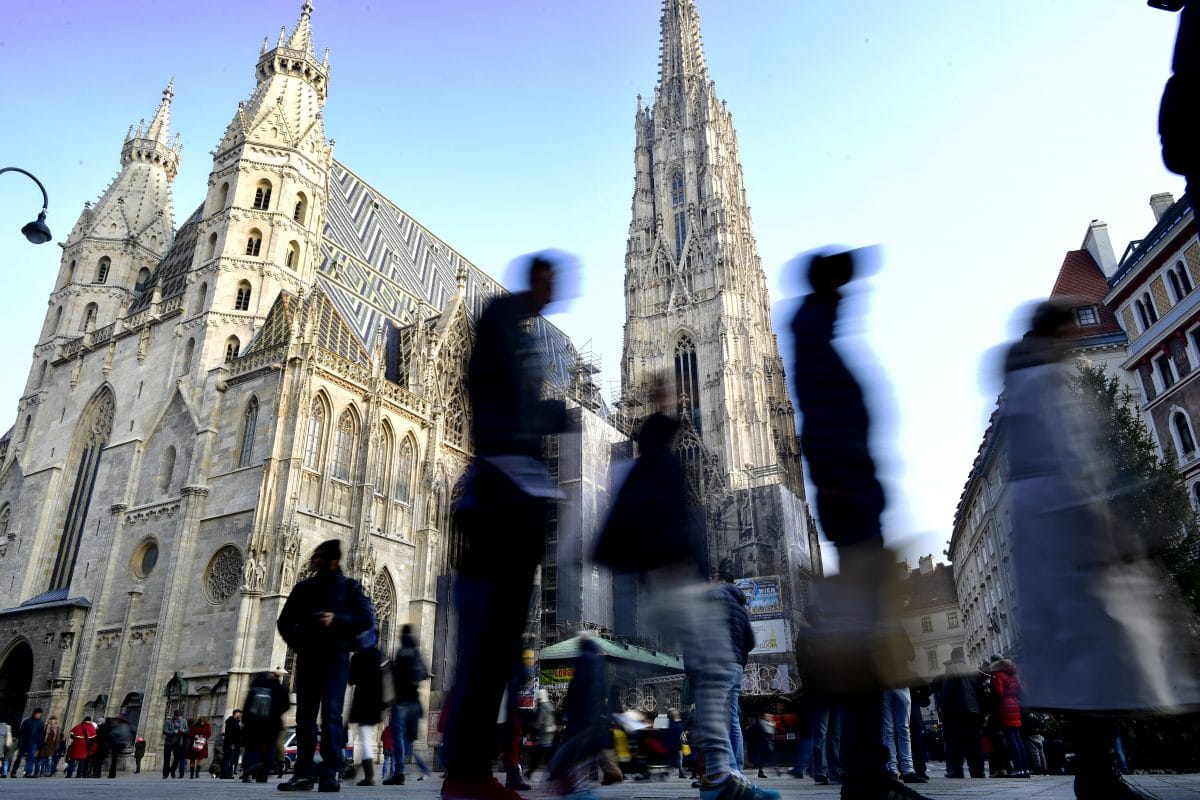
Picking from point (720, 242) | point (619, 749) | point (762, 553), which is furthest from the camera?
point (720, 242)

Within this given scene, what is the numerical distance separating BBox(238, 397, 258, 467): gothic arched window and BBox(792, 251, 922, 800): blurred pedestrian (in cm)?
2166

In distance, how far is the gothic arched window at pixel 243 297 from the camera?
25969mm

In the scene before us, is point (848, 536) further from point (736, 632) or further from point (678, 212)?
point (678, 212)

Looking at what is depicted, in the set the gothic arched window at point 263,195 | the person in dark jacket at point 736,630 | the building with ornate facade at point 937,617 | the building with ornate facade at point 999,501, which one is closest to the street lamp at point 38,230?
the person in dark jacket at point 736,630

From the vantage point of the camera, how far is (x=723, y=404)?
3812cm

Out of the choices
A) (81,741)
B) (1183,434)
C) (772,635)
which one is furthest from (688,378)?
(81,741)

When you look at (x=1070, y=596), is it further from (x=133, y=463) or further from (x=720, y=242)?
(x=720, y=242)

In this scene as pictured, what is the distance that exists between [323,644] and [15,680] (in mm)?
26338

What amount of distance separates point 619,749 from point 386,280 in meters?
29.9

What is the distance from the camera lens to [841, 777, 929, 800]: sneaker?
317cm

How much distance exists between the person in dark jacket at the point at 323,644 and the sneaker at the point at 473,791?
1.72 metres

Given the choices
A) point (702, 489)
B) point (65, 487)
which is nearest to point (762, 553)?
point (702, 489)

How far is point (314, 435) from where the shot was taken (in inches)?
923

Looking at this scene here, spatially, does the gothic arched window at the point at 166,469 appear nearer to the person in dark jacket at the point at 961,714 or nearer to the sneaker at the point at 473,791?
the person in dark jacket at the point at 961,714
